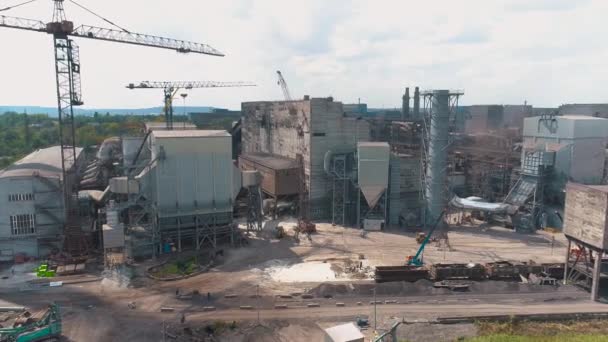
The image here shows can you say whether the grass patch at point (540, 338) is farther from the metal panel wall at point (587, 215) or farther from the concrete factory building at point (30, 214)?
the concrete factory building at point (30, 214)

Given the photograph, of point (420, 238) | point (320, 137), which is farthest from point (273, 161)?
point (420, 238)

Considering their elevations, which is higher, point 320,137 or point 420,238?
point 320,137

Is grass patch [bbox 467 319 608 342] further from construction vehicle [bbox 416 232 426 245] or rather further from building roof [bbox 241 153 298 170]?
building roof [bbox 241 153 298 170]

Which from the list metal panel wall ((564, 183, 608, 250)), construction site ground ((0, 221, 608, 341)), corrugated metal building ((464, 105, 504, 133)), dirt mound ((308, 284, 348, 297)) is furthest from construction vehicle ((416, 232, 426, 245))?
corrugated metal building ((464, 105, 504, 133))

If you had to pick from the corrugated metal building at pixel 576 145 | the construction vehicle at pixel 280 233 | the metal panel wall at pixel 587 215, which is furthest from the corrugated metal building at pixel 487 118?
the metal panel wall at pixel 587 215

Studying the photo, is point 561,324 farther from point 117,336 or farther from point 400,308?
point 117,336

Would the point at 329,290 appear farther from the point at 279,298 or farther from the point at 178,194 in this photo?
the point at 178,194
